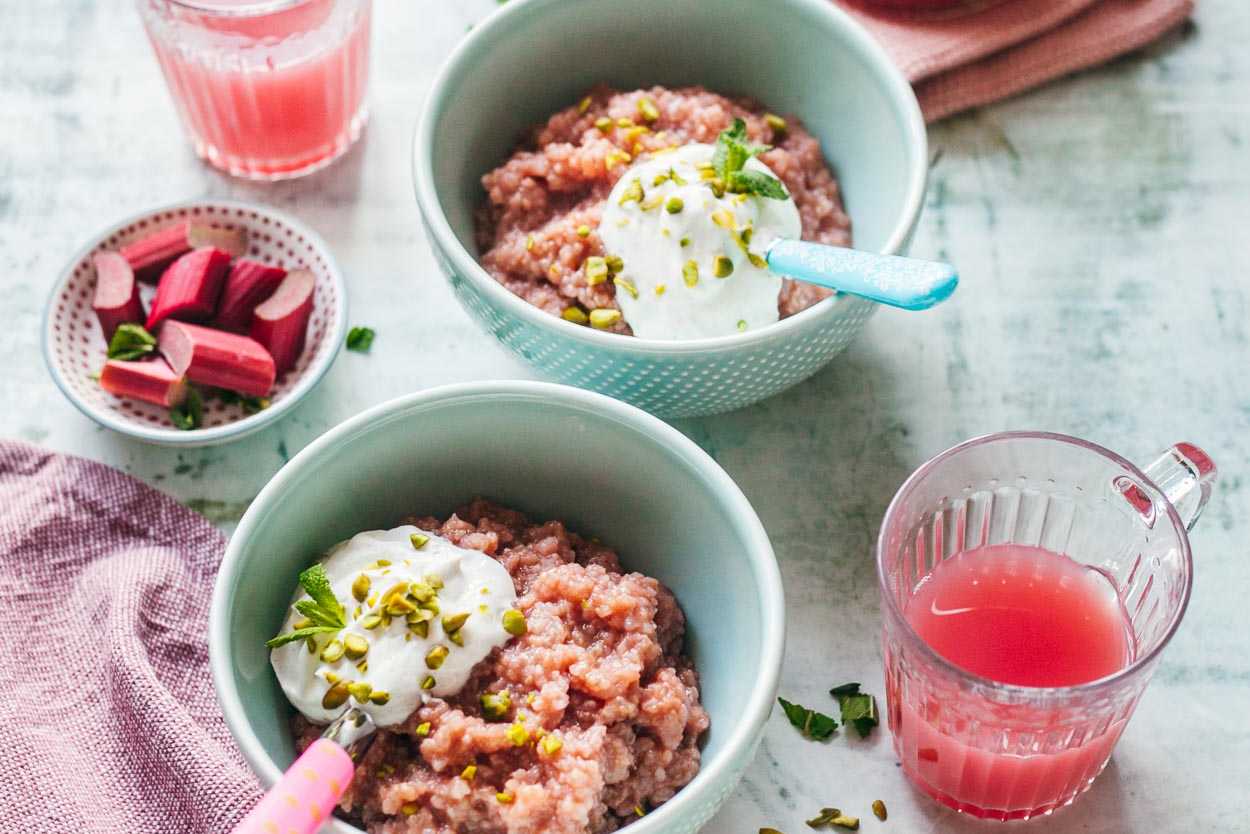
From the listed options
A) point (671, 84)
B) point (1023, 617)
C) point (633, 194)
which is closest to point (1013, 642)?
point (1023, 617)

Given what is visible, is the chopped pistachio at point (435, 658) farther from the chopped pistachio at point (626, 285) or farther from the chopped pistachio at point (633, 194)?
the chopped pistachio at point (633, 194)

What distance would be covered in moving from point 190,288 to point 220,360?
0.52 ft

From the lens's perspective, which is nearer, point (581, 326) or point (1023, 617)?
point (1023, 617)

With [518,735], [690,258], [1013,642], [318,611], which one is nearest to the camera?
[518,735]

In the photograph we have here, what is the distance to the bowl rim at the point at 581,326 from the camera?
2.08m

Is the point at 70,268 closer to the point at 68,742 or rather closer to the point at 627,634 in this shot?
the point at 68,742

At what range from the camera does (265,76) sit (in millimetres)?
2602

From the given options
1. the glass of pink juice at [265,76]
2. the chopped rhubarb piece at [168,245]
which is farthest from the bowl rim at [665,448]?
the glass of pink juice at [265,76]

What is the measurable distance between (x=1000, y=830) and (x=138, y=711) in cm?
127

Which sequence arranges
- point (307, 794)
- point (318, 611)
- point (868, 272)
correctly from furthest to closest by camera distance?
point (868, 272) → point (318, 611) → point (307, 794)

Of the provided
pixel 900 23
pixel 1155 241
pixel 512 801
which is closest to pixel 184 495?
pixel 512 801

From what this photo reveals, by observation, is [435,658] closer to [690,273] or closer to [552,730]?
[552,730]

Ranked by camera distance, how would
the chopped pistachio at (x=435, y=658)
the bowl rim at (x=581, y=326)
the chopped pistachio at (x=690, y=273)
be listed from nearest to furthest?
the chopped pistachio at (x=435, y=658)
the bowl rim at (x=581, y=326)
the chopped pistachio at (x=690, y=273)

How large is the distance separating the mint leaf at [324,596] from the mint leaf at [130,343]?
0.75 m
